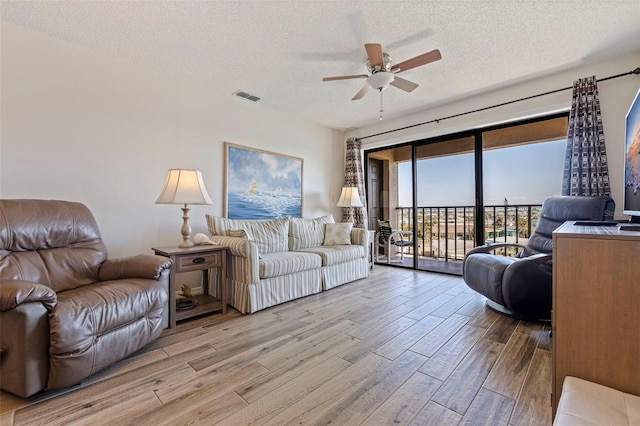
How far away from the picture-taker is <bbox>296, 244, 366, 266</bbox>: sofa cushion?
3277 mm

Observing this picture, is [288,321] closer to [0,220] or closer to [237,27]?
[0,220]

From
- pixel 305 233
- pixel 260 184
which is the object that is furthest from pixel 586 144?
pixel 260 184

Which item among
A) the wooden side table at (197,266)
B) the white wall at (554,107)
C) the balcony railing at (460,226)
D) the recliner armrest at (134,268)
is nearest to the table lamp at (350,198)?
the balcony railing at (460,226)

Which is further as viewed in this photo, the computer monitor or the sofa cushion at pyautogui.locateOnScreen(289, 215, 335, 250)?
the sofa cushion at pyautogui.locateOnScreen(289, 215, 335, 250)

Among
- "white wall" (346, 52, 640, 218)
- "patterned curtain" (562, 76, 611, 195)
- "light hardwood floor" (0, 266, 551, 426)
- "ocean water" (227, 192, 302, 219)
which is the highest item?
"white wall" (346, 52, 640, 218)

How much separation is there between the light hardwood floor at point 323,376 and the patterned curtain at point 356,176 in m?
2.43

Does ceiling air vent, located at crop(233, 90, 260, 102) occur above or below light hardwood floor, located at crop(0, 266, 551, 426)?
above

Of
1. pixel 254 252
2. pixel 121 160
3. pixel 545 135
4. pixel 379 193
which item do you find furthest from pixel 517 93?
pixel 121 160

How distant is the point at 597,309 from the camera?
0.89 m

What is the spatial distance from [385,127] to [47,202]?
4.24 m

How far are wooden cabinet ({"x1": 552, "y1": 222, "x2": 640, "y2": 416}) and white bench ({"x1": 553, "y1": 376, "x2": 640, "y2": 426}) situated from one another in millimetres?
64

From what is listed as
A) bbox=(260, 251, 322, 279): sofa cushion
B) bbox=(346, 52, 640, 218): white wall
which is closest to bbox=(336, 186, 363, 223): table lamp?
bbox=(346, 52, 640, 218): white wall

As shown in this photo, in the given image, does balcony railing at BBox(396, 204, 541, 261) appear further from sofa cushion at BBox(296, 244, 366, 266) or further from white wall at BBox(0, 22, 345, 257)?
white wall at BBox(0, 22, 345, 257)

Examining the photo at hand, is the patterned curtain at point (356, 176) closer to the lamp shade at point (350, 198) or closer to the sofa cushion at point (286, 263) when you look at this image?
the lamp shade at point (350, 198)
